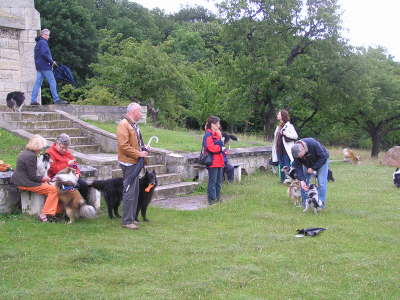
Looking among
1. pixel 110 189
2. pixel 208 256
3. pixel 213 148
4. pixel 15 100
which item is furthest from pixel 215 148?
pixel 15 100

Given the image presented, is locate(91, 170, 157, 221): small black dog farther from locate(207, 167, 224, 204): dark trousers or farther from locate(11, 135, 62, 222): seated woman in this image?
locate(207, 167, 224, 204): dark trousers

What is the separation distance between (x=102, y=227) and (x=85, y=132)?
5.35 meters

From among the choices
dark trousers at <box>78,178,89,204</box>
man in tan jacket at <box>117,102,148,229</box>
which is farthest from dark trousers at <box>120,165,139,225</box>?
dark trousers at <box>78,178,89,204</box>

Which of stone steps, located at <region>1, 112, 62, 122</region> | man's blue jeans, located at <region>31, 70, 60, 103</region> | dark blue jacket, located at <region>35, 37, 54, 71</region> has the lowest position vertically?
stone steps, located at <region>1, 112, 62, 122</region>

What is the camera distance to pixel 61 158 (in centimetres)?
802

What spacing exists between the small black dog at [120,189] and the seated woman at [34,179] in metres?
0.73

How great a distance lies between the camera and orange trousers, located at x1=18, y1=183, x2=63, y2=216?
7.62 m

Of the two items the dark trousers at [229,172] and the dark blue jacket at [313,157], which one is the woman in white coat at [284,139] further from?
the dark blue jacket at [313,157]

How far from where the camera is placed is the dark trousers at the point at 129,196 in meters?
7.54

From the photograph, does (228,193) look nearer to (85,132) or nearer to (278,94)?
(85,132)

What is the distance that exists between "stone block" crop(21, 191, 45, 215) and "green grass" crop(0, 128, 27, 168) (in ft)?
6.36

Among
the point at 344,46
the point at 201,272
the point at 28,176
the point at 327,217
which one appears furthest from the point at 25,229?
the point at 344,46

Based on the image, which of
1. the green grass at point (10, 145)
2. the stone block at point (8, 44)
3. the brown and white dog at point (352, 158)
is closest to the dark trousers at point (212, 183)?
the green grass at point (10, 145)

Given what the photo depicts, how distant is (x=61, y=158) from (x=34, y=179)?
1.94 feet
